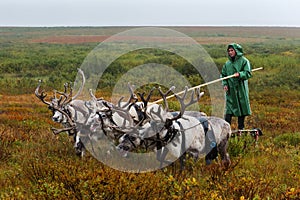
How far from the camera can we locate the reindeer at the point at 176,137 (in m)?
5.88

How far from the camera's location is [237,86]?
800 cm

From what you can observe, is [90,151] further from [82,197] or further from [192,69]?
[192,69]

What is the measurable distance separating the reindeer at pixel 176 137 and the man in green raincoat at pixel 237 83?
5.45ft

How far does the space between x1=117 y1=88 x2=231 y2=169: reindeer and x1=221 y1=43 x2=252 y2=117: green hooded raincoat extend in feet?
5.47

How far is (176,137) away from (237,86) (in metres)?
2.48

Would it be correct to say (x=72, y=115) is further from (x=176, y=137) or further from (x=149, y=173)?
(x=149, y=173)

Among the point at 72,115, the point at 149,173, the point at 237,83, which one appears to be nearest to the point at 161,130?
the point at 149,173

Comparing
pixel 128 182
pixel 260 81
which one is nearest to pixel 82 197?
pixel 128 182

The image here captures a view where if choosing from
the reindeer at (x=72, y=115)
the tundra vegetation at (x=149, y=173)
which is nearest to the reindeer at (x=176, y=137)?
the tundra vegetation at (x=149, y=173)

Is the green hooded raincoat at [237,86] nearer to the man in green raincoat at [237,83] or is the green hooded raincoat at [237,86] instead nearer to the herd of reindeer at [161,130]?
the man in green raincoat at [237,83]

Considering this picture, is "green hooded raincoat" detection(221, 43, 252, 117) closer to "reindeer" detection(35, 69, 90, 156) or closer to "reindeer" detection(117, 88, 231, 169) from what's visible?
"reindeer" detection(117, 88, 231, 169)

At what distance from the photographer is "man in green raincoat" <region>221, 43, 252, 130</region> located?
7.79 metres

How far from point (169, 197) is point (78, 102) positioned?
415 cm

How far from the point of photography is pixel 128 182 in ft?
15.1
